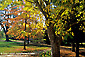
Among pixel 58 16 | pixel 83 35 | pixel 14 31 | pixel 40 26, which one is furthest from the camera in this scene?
pixel 14 31

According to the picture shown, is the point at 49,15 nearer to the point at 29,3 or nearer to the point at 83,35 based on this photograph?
the point at 29,3

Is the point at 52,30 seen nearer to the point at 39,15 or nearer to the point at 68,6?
the point at 39,15

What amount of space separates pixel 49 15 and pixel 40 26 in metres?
1.20

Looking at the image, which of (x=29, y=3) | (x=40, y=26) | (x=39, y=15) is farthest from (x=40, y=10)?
(x=40, y=26)

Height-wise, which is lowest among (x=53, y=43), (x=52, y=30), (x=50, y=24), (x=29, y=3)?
(x=53, y=43)

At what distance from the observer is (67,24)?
21.9 ft

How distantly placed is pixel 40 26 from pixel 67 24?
2054mm

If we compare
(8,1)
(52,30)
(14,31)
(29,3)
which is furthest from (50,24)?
(14,31)

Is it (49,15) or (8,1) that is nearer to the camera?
(8,1)

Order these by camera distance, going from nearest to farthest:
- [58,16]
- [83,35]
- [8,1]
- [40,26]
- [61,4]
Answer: [8,1]
[61,4]
[58,16]
[40,26]
[83,35]

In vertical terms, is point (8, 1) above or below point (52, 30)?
above

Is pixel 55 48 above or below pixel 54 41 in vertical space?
below

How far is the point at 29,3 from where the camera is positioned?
6.66 metres

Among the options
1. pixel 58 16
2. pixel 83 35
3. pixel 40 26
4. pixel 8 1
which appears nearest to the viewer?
pixel 8 1
